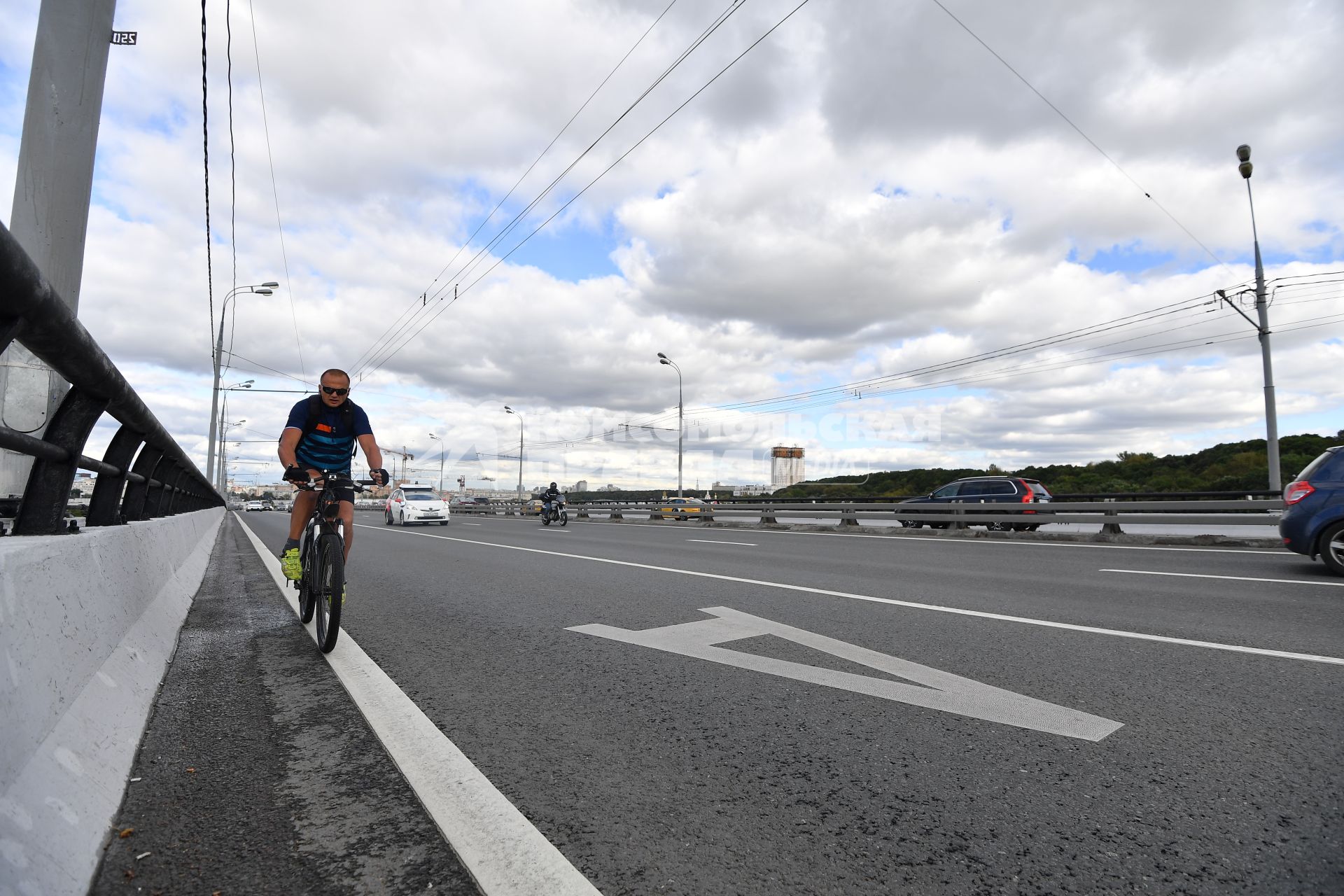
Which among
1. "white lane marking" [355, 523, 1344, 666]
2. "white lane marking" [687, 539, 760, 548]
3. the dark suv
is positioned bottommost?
"white lane marking" [687, 539, 760, 548]

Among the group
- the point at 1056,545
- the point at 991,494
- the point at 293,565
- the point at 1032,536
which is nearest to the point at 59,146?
the point at 293,565

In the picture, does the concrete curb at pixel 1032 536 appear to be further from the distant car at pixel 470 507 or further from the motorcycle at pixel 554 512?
the distant car at pixel 470 507

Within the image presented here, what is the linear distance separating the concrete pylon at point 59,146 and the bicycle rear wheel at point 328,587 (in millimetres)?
2500

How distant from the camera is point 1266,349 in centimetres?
2119

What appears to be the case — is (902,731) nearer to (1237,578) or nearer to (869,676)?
(869,676)

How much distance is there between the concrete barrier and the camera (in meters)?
1.76

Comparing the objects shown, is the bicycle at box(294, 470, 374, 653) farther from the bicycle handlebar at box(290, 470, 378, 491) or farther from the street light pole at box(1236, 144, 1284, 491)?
the street light pole at box(1236, 144, 1284, 491)

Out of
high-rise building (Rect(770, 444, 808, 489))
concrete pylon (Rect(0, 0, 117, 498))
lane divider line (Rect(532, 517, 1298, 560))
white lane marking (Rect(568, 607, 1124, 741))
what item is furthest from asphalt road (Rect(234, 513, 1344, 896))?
high-rise building (Rect(770, 444, 808, 489))

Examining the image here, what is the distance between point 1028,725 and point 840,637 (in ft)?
6.17

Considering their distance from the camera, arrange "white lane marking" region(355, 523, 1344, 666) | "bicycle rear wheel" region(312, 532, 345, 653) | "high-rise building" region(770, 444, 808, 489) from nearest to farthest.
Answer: "white lane marking" region(355, 523, 1344, 666), "bicycle rear wheel" region(312, 532, 345, 653), "high-rise building" region(770, 444, 808, 489)

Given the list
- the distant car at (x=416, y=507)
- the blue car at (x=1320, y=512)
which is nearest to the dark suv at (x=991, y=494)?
the blue car at (x=1320, y=512)

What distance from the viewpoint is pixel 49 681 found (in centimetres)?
227

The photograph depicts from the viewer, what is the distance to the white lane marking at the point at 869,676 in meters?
3.24

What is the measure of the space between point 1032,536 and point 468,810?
1645 cm
